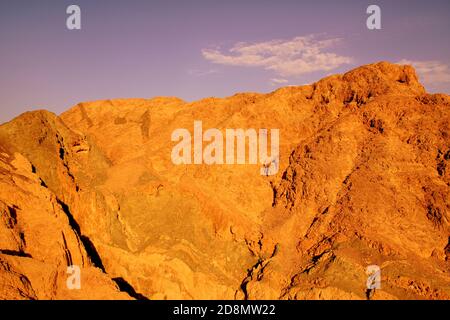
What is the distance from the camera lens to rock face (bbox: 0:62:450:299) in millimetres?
18078

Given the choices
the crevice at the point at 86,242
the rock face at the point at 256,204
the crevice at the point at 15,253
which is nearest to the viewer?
the crevice at the point at 15,253

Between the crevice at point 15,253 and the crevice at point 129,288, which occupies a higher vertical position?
the crevice at point 15,253

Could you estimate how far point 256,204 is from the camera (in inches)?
1189

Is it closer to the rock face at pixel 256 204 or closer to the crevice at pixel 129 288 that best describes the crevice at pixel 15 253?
the rock face at pixel 256 204

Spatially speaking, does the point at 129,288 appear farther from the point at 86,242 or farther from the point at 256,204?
the point at 256,204

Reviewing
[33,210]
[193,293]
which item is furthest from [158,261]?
[33,210]

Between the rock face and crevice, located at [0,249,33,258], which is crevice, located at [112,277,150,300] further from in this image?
crevice, located at [0,249,33,258]

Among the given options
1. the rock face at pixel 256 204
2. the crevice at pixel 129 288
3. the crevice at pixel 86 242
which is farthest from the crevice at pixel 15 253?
the crevice at pixel 129 288

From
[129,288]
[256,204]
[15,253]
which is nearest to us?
[15,253]

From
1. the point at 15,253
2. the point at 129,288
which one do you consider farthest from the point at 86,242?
the point at 15,253

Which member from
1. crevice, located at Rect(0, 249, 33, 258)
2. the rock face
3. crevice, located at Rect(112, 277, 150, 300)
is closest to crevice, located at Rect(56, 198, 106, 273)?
→ the rock face

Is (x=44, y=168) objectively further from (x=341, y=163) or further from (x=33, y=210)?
(x=341, y=163)

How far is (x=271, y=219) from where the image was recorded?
28.8 m

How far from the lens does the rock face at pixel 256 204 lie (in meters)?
18.1
